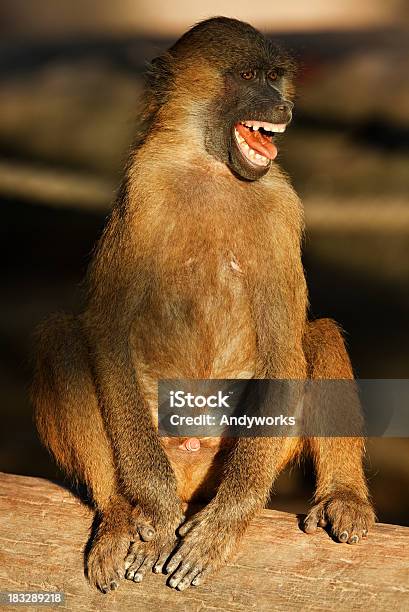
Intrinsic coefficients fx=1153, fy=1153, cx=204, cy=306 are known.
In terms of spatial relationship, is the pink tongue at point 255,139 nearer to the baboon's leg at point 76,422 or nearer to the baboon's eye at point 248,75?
the baboon's eye at point 248,75

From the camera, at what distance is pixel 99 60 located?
9805mm

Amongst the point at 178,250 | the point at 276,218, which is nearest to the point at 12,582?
the point at 178,250

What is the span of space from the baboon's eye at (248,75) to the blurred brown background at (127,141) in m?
3.79

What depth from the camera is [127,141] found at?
8703 millimetres

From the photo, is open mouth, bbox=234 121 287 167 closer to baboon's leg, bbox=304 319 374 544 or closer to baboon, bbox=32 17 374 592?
baboon, bbox=32 17 374 592

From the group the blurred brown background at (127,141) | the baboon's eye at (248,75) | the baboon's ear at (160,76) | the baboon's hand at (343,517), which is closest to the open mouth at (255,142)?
the baboon's eye at (248,75)

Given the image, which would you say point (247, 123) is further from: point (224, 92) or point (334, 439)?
point (334, 439)

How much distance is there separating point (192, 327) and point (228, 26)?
1.27 metres

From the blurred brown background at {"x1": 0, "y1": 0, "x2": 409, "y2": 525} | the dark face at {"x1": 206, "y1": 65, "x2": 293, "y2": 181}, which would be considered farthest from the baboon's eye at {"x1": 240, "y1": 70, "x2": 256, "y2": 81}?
the blurred brown background at {"x1": 0, "y1": 0, "x2": 409, "y2": 525}

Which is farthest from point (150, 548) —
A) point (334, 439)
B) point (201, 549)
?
point (334, 439)

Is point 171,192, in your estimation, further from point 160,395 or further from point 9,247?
point 9,247

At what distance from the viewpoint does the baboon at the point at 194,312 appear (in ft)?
15.2

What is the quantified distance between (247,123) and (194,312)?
0.80 meters

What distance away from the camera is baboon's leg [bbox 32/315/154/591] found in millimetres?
4562
